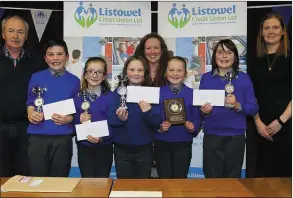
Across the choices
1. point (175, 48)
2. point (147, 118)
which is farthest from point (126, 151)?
point (175, 48)

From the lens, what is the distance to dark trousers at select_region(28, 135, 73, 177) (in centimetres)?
362

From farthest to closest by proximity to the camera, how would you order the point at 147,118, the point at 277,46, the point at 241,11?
the point at 241,11 < the point at 277,46 < the point at 147,118

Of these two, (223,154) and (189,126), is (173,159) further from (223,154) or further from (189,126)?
(223,154)

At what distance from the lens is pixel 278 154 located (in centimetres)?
396

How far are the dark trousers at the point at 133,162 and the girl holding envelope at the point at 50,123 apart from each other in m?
0.52

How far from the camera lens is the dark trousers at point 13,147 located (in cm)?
386

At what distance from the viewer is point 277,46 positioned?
3.90 m

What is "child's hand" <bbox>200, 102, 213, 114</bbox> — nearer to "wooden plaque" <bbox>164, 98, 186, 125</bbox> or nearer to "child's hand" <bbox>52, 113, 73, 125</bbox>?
"wooden plaque" <bbox>164, 98, 186, 125</bbox>

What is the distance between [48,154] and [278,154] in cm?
235

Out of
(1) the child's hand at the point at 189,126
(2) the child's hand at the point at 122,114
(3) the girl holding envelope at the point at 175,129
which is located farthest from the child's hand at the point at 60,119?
(1) the child's hand at the point at 189,126

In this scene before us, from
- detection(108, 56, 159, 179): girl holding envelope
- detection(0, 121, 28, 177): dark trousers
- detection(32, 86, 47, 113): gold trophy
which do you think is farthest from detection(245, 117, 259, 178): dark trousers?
detection(0, 121, 28, 177): dark trousers

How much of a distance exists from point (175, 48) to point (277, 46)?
109cm

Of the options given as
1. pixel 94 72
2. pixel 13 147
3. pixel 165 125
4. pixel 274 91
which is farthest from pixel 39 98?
pixel 274 91

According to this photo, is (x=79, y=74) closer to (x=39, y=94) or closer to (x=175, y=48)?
(x=39, y=94)
